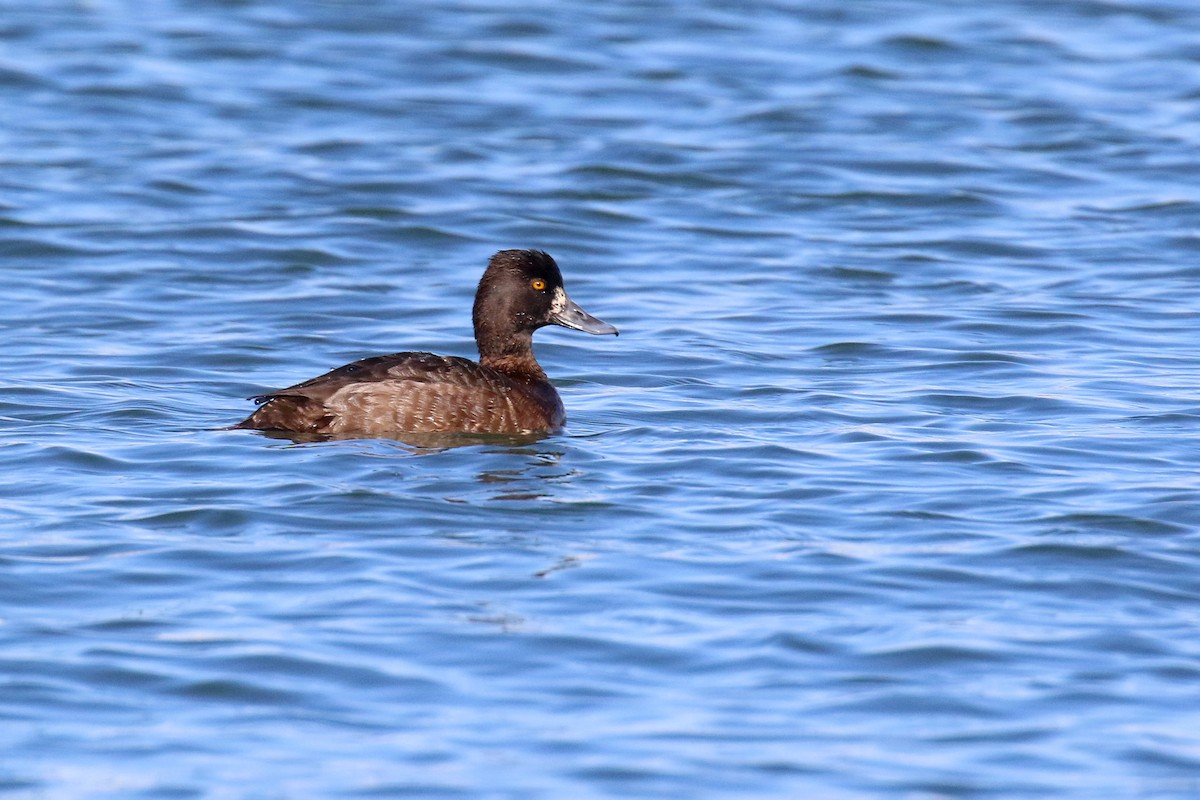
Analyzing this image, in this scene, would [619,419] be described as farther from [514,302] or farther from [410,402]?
[410,402]

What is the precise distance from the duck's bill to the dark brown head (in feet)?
0.06

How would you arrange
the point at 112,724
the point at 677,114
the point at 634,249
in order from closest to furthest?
the point at 112,724 < the point at 634,249 < the point at 677,114

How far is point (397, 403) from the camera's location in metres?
10.0

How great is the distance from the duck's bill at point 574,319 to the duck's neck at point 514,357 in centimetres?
24

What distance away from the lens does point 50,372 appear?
11773 mm

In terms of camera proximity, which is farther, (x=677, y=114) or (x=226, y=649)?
(x=677, y=114)

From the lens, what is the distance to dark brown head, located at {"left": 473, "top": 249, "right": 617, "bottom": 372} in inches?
438

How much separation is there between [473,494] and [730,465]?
144 centimetres

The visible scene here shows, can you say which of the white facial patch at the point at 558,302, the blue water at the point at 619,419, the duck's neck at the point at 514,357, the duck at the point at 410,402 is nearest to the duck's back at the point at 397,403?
the duck at the point at 410,402

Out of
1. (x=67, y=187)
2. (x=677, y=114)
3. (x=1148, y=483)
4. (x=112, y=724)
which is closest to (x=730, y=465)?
(x=1148, y=483)

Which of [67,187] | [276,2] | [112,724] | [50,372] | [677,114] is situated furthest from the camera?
[276,2]

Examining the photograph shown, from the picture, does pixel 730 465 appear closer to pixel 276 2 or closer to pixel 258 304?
pixel 258 304

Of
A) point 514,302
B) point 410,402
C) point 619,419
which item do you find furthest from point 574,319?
point 410,402

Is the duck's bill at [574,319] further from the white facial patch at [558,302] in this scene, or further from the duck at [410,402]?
the duck at [410,402]
